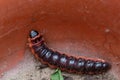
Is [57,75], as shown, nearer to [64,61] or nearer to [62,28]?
[64,61]

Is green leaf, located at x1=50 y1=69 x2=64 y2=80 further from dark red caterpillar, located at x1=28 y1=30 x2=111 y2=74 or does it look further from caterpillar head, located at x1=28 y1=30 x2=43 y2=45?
caterpillar head, located at x1=28 y1=30 x2=43 y2=45

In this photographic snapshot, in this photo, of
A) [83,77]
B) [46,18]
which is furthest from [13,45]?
[83,77]

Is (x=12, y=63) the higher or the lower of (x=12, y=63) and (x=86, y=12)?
the lower

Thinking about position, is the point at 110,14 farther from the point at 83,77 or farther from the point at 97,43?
the point at 83,77

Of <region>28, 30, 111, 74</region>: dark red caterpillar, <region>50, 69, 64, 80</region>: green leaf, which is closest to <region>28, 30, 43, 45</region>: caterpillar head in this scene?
<region>28, 30, 111, 74</region>: dark red caterpillar

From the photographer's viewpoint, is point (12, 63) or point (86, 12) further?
point (12, 63)

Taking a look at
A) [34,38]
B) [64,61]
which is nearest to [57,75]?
[64,61]
